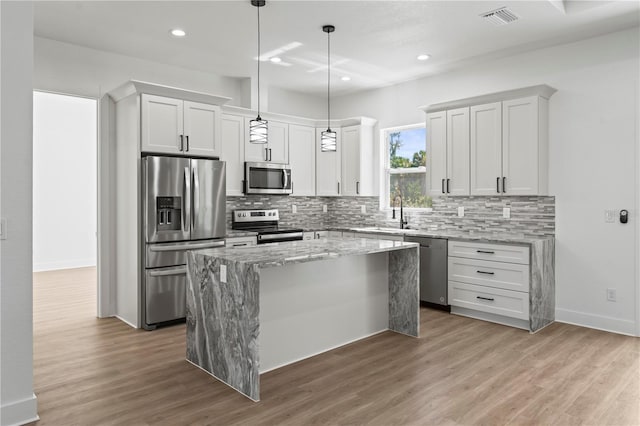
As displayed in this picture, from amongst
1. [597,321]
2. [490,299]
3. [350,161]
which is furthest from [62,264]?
[597,321]

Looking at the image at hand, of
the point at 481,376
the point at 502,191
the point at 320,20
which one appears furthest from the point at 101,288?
the point at 502,191

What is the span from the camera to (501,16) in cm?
396

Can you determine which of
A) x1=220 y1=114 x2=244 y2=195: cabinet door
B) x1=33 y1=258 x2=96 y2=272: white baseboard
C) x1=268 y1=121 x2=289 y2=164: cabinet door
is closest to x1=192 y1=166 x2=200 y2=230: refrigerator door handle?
x1=220 y1=114 x2=244 y2=195: cabinet door

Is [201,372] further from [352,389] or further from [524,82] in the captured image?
[524,82]

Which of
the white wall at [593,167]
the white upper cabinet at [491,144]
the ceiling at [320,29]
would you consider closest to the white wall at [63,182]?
the ceiling at [320,29]

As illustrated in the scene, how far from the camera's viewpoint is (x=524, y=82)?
4.98m

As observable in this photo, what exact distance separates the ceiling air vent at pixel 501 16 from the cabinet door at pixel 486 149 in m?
1.03

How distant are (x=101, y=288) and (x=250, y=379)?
9.24 ft

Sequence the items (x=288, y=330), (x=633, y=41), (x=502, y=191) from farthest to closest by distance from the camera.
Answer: (x=502, y=191), (x=633, y=41), (x=288, y=330)

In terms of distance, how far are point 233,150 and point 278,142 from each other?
75cm

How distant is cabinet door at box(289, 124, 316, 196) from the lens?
20.8 feet

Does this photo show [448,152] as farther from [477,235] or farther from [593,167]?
[593,167]

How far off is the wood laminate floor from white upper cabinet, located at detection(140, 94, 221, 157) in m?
1.89

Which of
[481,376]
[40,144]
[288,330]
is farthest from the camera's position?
[40,144]
